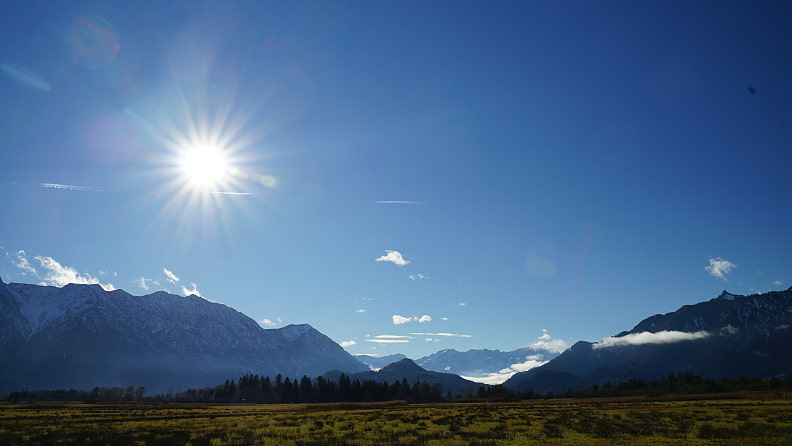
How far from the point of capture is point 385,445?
39.2 metres

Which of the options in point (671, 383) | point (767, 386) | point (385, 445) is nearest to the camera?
point (385, 445)

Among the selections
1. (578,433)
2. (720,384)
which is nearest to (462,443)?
(578,433)

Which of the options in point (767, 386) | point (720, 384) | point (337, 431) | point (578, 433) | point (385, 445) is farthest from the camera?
point (720, 384)

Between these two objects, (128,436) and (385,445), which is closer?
(385,445)

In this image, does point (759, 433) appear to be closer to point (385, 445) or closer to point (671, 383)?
point (385, 445)

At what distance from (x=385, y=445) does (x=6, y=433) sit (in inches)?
1822

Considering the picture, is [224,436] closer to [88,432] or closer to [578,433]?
[88,432]

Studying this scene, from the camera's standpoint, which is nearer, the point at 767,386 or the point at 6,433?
the point at 6,433

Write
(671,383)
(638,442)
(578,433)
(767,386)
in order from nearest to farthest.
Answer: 1. (638,442)
2. (578,433)
3. (767,386)
4. (671,383)

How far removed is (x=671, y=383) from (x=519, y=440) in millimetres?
185555

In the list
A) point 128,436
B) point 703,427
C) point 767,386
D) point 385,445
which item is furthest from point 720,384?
point 128,436

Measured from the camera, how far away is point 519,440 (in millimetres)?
40719

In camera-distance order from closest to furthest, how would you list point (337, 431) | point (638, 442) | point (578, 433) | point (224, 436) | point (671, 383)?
point (638, 442) < point (578, 433) < point (224, 436) < point (337, 431) < point (671, 383)

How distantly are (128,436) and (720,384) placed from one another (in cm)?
19700
